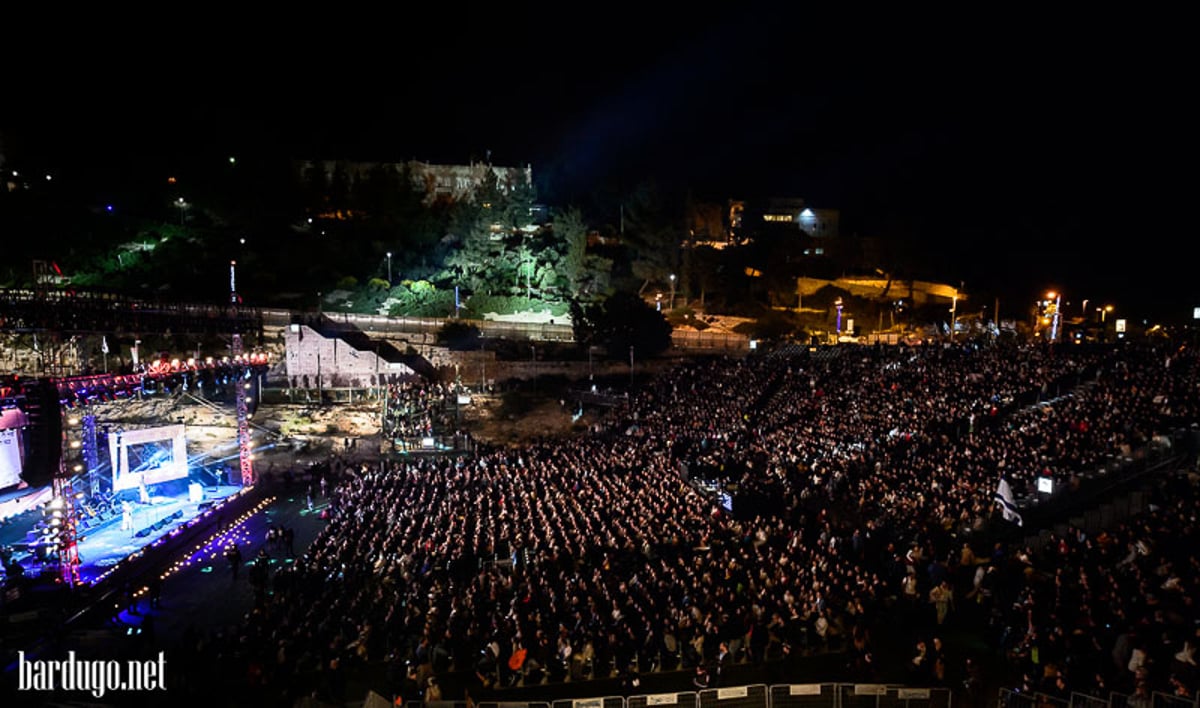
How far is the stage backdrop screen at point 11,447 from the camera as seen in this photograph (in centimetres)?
1539

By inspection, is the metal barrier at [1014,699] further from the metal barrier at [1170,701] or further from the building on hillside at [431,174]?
the building on hillside at [431,174]

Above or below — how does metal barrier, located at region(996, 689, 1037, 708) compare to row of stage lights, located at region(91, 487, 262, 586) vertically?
above

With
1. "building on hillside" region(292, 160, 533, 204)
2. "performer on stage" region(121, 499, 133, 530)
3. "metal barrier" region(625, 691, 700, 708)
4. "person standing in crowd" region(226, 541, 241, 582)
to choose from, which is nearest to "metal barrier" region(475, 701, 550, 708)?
"metal barrier" region(625, 691, 700, 708)

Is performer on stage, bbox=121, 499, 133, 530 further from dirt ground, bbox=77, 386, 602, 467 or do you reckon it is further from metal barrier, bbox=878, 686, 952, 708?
metal barrier, bbox=878, 686, 952, 708

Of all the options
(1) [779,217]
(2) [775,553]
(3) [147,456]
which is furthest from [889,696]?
(1) [779,217]

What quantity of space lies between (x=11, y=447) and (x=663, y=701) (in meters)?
15.0

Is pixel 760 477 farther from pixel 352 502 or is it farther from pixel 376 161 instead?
pixel 376 161

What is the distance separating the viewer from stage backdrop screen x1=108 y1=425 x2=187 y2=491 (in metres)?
21.0

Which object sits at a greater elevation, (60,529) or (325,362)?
(325,362)

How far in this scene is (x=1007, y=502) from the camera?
1512 centimetres

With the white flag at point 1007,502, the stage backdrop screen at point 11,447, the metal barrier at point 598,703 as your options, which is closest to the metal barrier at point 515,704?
the metal barrier at point 598,703

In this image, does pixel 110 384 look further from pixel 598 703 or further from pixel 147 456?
pixel 598 703

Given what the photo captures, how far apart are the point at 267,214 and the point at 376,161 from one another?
58.1ft

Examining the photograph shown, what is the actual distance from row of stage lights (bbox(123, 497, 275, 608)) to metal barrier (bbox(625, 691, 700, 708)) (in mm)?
11470
